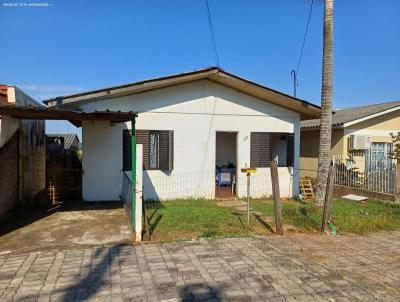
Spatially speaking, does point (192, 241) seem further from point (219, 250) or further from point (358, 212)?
point (358, 212)

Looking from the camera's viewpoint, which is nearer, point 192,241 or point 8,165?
point 192,241

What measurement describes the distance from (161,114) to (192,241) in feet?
17.0

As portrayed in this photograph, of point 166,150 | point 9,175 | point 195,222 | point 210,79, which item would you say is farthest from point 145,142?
point 9,175

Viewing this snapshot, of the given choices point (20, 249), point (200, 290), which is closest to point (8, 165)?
point (20, 249)

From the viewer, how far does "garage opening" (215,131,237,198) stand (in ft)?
38.9

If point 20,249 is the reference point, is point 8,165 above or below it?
above

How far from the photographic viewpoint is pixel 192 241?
6.18 metres

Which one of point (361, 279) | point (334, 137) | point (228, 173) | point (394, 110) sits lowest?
point (361, 279)

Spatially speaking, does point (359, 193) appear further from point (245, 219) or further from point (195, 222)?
point (195, 222)

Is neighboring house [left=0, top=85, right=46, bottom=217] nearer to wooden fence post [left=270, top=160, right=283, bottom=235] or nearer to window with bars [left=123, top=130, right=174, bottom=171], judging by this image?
window with bars [left=123, top=130, right=174, bottom=171]

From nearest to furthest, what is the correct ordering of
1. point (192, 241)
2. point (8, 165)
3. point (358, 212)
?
point (192, 241) → point (8, 165) → point (358, 212)

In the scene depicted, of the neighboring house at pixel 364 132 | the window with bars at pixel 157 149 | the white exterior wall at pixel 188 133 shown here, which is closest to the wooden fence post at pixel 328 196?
the white exterior wall at pixel 188 133

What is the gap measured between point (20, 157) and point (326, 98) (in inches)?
351

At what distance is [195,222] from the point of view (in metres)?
7.52
